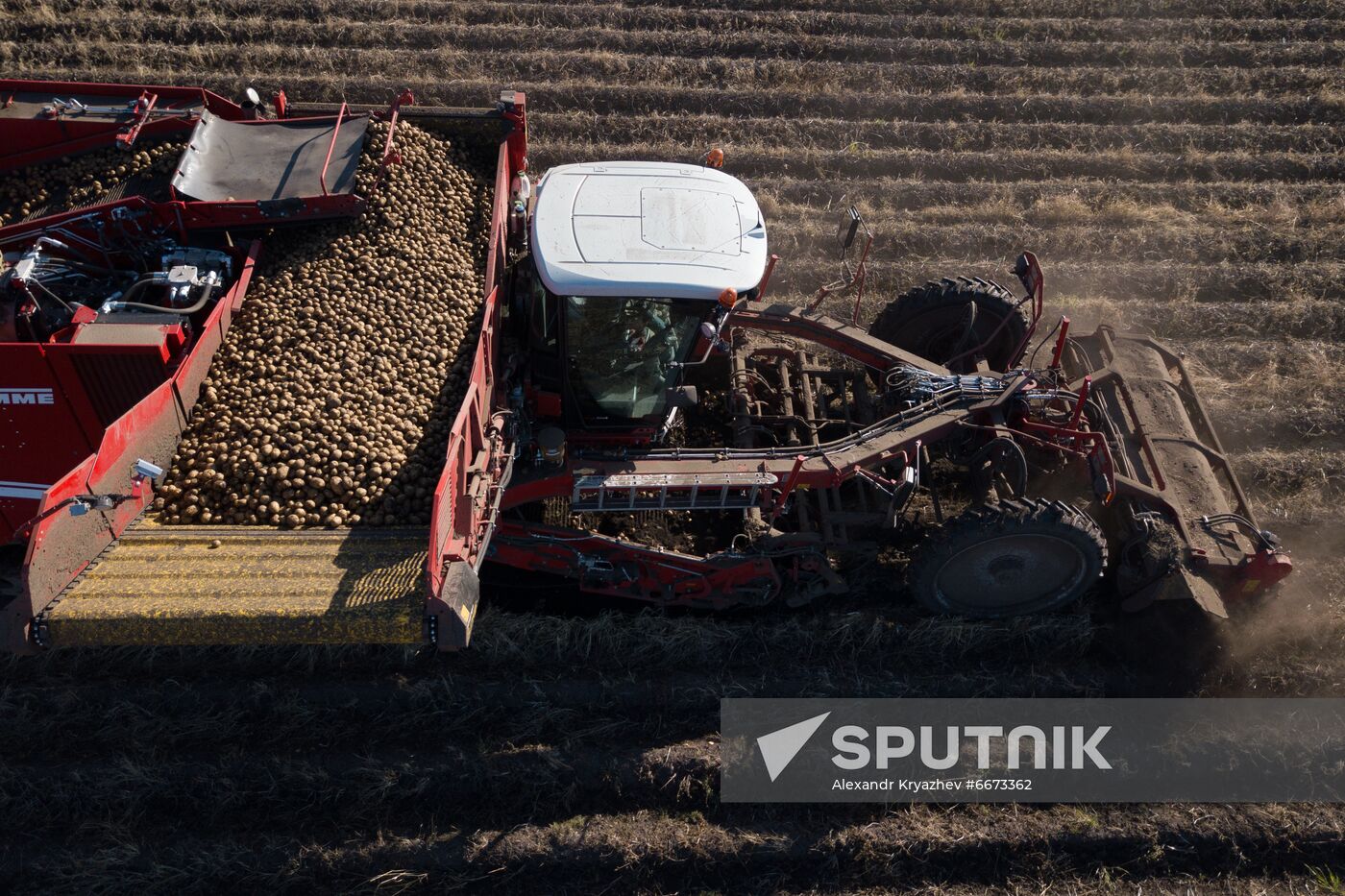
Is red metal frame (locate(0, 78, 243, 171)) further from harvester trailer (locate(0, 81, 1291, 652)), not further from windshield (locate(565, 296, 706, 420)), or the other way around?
windshield (locate(565, 296, 706, 420))

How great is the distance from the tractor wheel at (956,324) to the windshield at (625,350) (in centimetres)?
241

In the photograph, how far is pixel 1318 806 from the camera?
5613 mm

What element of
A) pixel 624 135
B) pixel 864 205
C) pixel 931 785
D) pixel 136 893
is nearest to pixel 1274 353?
pixel 864 205

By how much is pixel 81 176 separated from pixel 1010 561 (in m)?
6.85

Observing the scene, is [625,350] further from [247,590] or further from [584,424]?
[247,590]

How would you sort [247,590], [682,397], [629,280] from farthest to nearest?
[682,397] < [629,280] < [247,590]

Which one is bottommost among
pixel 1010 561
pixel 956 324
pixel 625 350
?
pixel 1010 561

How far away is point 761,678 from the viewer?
600cm

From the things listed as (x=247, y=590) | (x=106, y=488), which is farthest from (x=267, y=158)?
(x=247, y=590)

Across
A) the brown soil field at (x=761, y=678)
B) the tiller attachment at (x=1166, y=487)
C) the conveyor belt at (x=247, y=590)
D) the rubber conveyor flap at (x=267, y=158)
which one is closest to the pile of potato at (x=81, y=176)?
the rubber conveyor flap at (x=267, y=158)

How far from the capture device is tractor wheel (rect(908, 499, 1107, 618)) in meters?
5.59

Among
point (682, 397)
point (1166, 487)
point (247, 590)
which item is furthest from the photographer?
point (1166, 487)

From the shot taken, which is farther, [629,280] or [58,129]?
[58,129]

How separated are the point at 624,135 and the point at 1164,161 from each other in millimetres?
6213
